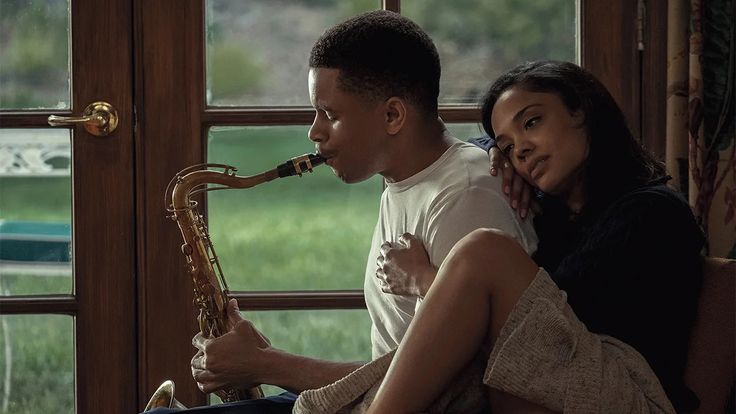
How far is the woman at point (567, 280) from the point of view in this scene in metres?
1.84

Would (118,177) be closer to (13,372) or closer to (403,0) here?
(13,372)

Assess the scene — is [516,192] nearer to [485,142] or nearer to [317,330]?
[485,142]

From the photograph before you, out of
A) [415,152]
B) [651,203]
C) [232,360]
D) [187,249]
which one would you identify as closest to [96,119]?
[187,249]

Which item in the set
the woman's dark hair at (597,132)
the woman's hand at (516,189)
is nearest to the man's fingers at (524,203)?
the woman's hand at (516,189)

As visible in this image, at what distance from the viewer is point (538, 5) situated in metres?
2.81

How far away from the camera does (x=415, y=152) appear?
2199 millimetres

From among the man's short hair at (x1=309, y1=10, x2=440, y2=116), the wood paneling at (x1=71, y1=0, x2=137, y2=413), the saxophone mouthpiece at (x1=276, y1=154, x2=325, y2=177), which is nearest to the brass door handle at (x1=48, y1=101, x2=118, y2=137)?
the wood paneling at (x1=71, y1=0, x2=137, y2=413)

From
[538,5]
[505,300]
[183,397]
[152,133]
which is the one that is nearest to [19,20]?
[152,133]

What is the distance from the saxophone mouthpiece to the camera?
2.29 meters

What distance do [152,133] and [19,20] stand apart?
45cm

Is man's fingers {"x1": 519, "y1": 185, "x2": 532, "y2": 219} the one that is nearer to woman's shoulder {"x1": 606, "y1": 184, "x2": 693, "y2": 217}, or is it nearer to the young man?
the young man

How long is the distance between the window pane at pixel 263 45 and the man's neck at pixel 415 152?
646mm

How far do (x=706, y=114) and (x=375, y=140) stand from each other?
0.94m

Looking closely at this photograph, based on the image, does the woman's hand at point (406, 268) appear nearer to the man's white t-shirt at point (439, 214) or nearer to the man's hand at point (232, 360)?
the man's white t-shirt at point (439, 214)
